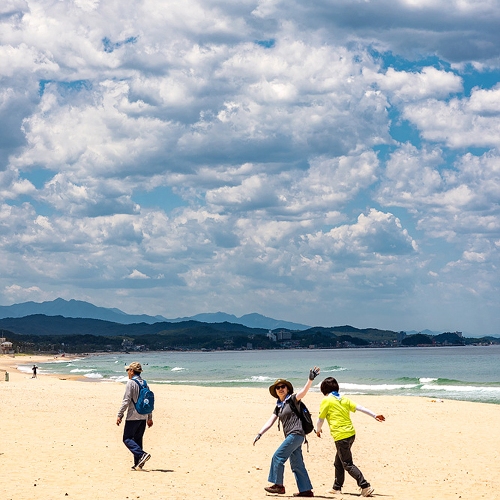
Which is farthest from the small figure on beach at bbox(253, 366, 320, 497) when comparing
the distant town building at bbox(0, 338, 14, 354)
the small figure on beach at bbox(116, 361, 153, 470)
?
the distant town building at bbox(0, 338, 14, 354)

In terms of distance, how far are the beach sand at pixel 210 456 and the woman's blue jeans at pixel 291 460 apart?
386 mm

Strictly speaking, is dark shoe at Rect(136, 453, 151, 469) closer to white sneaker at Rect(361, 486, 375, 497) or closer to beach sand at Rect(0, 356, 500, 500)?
beach sand at Rect(0, 356, 500, 500)

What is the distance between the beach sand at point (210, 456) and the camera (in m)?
11.6

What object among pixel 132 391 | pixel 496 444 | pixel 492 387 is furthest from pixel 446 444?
pixel 492 387

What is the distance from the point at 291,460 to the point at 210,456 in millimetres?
5001

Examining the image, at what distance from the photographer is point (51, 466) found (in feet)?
42.7

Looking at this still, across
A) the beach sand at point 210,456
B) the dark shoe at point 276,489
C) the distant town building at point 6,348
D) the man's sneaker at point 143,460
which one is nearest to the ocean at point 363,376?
the beach sand at point 210,456

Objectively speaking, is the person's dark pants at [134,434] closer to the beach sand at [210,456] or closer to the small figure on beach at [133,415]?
the small figure on beach at [133,415]

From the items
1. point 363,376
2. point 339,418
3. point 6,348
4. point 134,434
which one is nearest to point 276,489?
point 339,418

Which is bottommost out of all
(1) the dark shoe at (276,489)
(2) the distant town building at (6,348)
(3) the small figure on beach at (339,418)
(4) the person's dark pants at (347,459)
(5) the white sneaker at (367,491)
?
(2) the distant town building at (6,348)

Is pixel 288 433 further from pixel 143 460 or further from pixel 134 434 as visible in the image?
pixel 143 460

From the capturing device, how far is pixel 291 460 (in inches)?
413

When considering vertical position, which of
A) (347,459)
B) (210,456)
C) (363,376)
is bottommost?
(363,376)

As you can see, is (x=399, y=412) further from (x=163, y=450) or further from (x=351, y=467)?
Answer: (x=351, y=467)
